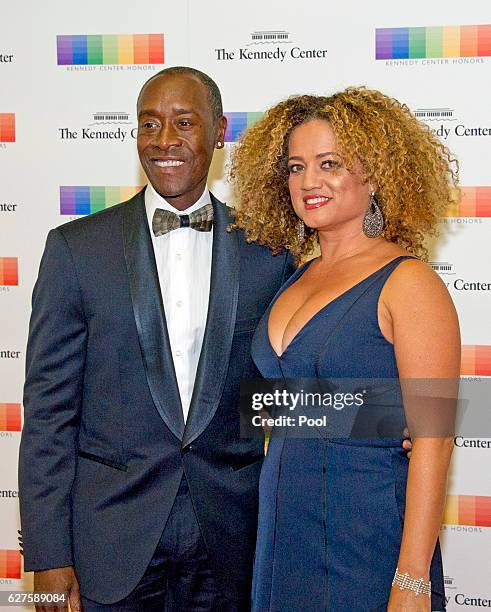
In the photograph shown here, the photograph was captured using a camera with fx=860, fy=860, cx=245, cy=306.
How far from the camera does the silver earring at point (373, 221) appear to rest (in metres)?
2.08

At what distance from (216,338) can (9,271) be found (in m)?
1.62

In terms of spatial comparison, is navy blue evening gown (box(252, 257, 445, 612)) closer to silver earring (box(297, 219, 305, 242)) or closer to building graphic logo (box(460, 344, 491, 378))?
silver earring (box(297, 219, 305, 242))

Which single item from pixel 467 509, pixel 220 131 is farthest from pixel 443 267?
pixel 220 131

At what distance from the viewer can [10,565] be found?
348cm

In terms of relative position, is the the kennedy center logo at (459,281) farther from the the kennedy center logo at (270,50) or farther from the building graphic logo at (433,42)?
the the kennedy center logo at (270,50)

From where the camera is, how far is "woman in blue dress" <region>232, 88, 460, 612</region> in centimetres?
181

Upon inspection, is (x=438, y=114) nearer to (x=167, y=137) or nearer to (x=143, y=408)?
(x=167, y=137)

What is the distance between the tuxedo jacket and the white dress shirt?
0.03 metres

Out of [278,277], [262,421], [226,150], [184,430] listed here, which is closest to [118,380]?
[184,430]

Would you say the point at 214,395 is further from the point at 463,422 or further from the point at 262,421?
the point at 463,422

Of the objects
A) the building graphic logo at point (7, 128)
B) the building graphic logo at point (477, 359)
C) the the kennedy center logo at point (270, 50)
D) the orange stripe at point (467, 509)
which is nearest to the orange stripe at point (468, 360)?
the building graphic logo at point (477, 359)

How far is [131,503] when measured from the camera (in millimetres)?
1999

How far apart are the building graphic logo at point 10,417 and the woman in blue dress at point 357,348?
5.27 feet

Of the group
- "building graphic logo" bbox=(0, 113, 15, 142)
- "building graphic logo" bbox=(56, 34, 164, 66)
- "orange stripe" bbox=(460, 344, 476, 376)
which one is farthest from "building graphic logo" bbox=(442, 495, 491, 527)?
"building graphic logo" bbox=(0, 113, 15, 142)
